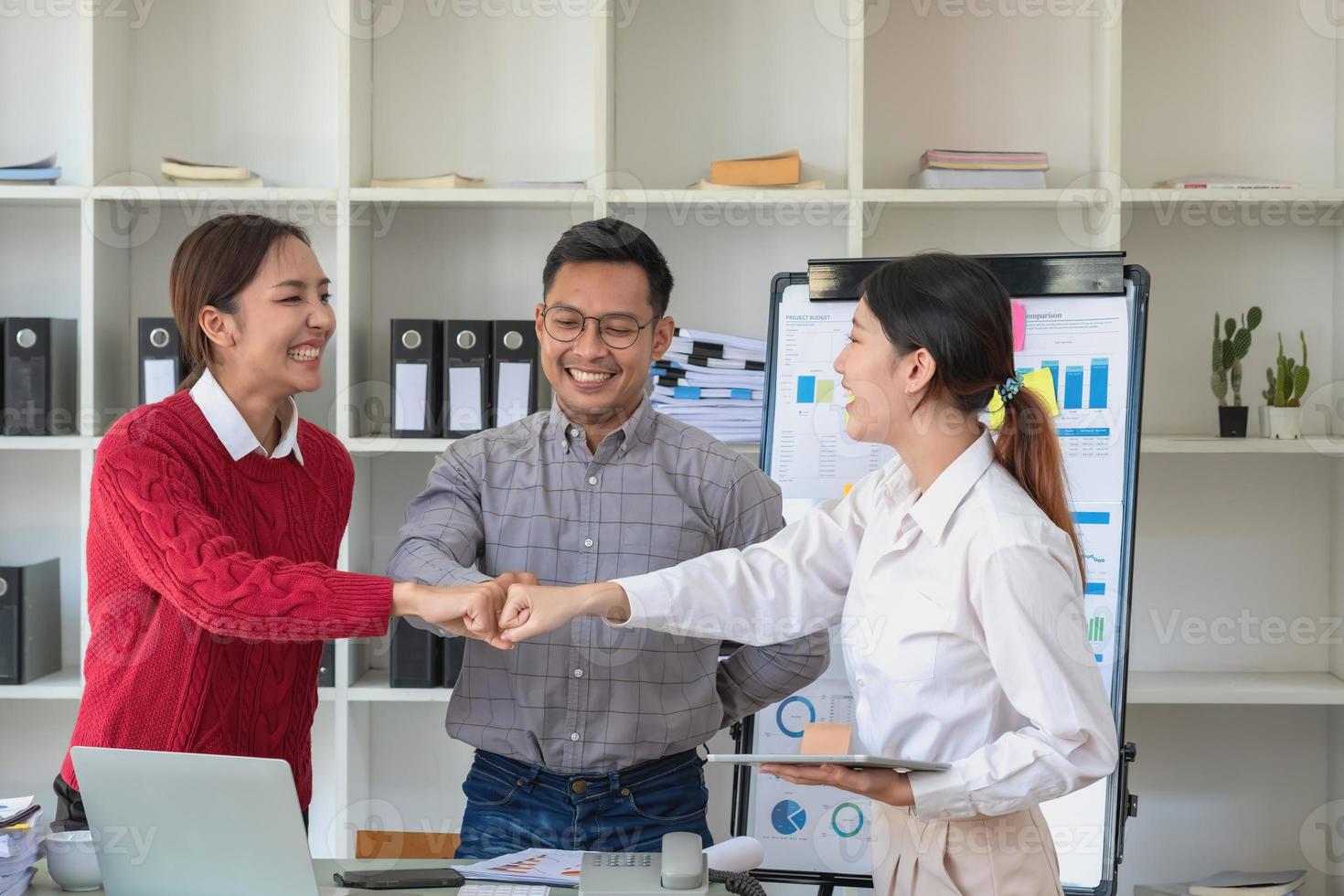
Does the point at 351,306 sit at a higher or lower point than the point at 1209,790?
higher

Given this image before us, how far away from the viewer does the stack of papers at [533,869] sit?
1.46 meters

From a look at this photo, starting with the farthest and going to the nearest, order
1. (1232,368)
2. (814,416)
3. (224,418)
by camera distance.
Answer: (1232,368) → (814,416) → (224,418)

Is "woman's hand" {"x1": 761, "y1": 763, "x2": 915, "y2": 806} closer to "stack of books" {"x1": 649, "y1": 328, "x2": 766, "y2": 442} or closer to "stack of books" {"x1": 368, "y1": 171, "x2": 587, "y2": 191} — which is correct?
"stack of books" {"x1": 649, "y1": 328, "x2": 766, "y2": 442}

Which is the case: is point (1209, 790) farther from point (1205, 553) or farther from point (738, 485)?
point (738, 485)

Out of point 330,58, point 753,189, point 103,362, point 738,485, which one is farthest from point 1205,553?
point 103,362

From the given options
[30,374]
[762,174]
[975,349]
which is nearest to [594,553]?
[975,349]

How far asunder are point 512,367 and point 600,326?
0.98 m

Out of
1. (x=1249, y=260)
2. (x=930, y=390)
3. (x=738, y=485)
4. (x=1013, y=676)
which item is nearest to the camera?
(x=1013, y=676)

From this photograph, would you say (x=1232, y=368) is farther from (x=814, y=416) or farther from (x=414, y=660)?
(x=414, y=660)

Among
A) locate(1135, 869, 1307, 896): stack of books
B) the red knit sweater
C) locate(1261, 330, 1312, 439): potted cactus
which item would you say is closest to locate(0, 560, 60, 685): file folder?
the red knit sweater

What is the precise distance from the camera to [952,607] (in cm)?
146

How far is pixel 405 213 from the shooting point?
3195mm

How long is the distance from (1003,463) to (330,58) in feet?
7.88

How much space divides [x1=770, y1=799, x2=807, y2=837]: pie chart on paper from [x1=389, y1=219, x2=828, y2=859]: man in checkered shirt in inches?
16.9
